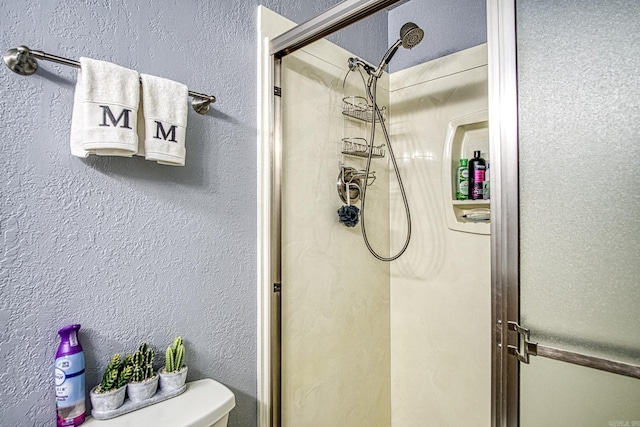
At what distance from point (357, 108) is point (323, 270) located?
2.60 feet

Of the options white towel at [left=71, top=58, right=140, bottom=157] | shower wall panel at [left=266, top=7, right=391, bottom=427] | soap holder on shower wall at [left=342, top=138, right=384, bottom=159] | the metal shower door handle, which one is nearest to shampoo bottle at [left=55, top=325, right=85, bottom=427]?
white towel at [left=71, top=58, right=140, bottom=157]

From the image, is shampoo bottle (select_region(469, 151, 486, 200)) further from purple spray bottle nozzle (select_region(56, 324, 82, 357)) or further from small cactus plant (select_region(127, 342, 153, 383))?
purple spray bottle nozzle (select_region(56, 324, 82, 357))

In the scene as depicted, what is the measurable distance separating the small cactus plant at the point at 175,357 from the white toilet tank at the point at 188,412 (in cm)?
8

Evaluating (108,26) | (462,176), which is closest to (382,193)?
(462,176)

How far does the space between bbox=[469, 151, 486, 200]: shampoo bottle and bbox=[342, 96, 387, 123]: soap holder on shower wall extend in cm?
53

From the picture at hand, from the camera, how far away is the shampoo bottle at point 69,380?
0.80 meters

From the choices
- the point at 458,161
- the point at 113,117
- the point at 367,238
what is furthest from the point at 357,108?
the point at 113,117

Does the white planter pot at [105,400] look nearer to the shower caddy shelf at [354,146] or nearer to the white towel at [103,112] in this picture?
the white towel at [103,112]

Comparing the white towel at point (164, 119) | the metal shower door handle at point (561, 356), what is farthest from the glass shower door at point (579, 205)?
the white towel at point (164, 119)

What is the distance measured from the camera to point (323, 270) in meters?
1.54

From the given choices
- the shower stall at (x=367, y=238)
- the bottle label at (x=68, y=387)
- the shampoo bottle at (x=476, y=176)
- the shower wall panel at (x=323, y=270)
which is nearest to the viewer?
the bottle label at (x=68, y=387)

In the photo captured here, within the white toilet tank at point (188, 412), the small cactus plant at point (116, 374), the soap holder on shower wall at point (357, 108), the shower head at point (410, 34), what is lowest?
the white toilet tank at point (188, 412)

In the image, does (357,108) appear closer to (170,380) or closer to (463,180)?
(463,180)

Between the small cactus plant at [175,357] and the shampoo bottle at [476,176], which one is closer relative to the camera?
the small cactus plant at [175,357]
